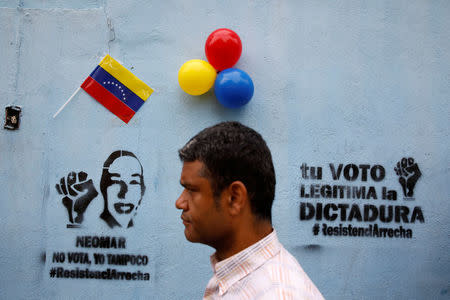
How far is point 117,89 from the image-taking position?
3061 mm

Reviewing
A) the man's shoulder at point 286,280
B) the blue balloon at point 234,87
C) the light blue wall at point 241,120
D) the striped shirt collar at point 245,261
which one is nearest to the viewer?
the man's shoulder at point 286,280

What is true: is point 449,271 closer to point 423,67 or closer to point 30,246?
point 423,67

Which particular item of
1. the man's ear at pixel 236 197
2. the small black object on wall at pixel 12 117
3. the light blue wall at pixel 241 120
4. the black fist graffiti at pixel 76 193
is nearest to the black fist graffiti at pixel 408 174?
the light blue wall at pixel 241 120

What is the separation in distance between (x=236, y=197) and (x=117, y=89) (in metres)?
2.28

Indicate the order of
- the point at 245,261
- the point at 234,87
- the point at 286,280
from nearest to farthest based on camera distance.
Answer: the point at 286,280 → the point at 245,261 → the point at 234,87

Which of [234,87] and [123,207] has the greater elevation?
[234,87]

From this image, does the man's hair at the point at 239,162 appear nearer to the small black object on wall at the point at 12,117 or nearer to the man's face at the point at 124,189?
the man's face at the point at 124,189

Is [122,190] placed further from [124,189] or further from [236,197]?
[236,197]

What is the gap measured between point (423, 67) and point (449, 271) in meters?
1.76

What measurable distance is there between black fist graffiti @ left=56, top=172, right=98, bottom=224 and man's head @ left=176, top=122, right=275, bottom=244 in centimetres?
210

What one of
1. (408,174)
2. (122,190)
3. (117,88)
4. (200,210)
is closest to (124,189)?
(122,190)

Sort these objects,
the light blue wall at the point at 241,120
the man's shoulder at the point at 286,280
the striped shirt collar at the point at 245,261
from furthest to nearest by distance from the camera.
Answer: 1. the light blue wall at the point at 241,120
2. the striped shirt collar at the point at 245,261
3. the man's shoulder at the point at 286,280

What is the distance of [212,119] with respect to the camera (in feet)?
10.0

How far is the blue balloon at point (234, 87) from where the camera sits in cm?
278
